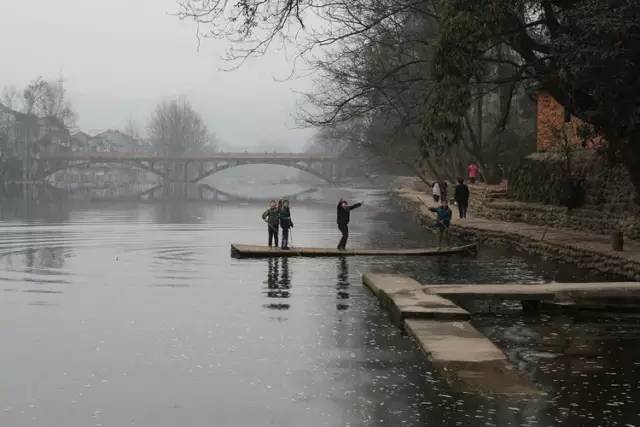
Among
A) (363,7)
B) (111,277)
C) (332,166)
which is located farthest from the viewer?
(332,166)

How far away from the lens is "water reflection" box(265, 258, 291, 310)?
15.8 metres

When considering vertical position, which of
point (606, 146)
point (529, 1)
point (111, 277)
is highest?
point (529, 1)

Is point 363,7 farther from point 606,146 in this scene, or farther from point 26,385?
point 26,385

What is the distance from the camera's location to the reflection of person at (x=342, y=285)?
52.1 ft

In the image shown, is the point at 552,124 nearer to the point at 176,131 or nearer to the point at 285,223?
the point at 285,223

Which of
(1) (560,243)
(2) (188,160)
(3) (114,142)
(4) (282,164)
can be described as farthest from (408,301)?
(3) (114,142)

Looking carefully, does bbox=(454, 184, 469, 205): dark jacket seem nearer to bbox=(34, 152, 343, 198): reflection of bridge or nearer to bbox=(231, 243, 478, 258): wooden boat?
bbox=(231, 243, 478, 258): wooden boat

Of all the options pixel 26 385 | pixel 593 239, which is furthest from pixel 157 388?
pixel 593 239

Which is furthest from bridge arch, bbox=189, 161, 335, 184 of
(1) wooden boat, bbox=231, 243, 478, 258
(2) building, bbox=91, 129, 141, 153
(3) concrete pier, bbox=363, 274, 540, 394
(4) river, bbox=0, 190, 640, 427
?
(3) concrete pier, bbox=363, 274, 540, 394

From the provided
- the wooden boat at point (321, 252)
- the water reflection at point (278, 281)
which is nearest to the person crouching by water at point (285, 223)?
the wooden boat at point (321, 252)

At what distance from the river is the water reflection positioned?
0.04 m

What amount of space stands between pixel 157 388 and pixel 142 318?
4807 mm

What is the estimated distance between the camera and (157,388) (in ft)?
31.2

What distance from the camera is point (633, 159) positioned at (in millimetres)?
22297
